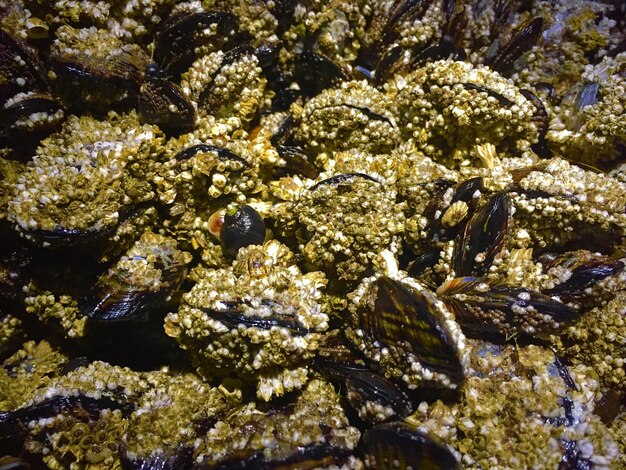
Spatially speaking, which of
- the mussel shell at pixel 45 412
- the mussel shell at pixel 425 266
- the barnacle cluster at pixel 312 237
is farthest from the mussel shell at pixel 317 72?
the mussel shell at pixel 45 412

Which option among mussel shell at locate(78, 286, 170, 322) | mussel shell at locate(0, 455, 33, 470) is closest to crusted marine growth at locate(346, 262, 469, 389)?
mussel shell at locate(78, 286, 170, 322)

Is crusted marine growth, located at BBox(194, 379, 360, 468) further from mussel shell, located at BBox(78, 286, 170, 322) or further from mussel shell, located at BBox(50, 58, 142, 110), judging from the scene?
mussel shell, located at BBox(50, 58, 142, 110)

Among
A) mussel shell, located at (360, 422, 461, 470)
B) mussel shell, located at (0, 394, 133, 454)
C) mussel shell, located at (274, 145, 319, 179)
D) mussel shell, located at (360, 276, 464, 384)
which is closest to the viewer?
mussel shell, located at (360, 422, 461, 470)

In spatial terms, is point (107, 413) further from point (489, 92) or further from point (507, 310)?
point (489, 92)

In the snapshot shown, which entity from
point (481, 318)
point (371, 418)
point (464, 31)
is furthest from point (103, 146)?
point (464, 31)

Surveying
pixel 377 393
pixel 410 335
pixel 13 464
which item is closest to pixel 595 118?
pixel 410 335

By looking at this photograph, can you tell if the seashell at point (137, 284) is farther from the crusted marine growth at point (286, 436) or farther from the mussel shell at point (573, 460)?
the mussel shell at point (573, 460)

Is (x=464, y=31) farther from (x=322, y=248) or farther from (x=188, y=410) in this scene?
(x=188, y=410)
